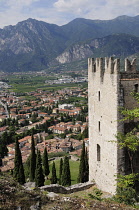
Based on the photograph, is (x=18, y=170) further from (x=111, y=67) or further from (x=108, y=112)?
(x=111, y=67)

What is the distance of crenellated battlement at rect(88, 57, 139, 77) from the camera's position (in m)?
12.6

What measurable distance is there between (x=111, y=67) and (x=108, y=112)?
261 cm

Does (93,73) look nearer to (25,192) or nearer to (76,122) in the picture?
(25,192)

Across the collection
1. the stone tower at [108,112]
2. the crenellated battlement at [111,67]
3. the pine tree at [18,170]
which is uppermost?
the crenellated battlement at [111,67]

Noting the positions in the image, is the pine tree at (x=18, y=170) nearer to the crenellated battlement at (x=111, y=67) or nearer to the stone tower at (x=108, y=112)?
the stone tower at (x=108, y=112)

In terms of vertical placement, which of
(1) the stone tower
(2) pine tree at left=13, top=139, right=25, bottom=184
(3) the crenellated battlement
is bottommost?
(2) pine tree at left=13, top=139, right=25, bottom=184

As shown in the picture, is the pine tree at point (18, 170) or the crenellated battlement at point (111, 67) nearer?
the crenellated battlement at point (111, 67)

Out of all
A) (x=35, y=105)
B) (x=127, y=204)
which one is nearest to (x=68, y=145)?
(x=127, y=204)

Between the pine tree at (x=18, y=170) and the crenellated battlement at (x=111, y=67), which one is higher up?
the crenellated battlement at (x=111, y=67)

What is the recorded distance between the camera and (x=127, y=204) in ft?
32.9

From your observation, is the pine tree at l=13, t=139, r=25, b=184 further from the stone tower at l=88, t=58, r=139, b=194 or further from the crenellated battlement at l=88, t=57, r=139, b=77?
the crenellated battlement at l=88, t=57, r=139, b=77

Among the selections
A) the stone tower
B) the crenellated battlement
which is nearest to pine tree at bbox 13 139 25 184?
the stone tower

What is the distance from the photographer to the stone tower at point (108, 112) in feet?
41.5

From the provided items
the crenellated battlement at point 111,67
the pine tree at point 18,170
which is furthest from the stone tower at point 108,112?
the pine tree at point 18,170
